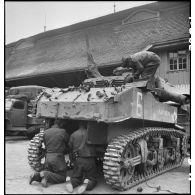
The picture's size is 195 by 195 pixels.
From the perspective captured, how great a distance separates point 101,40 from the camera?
2078 centimetres

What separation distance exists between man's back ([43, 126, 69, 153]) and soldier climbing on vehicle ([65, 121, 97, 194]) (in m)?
0.26

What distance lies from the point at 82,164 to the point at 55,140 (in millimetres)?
841

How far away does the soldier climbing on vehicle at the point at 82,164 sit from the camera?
20.2ft

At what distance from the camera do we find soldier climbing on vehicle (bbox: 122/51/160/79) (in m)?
7.73

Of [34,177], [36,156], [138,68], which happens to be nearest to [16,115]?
[36,156]

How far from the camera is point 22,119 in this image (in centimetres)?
1609

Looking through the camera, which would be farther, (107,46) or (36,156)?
(107,46)

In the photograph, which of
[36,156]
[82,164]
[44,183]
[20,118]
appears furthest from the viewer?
[20,118]

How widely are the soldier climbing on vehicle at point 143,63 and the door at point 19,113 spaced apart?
9588 millimetres

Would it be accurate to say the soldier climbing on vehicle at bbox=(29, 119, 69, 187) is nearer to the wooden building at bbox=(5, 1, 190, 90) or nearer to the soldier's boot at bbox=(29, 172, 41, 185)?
the soldier's boot at bbox=(29, 172, 41, 185)

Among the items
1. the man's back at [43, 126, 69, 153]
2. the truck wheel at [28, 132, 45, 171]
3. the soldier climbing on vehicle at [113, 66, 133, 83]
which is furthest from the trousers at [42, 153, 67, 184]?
the soldier climbing on vehicle at [113, 66, 133, 83]

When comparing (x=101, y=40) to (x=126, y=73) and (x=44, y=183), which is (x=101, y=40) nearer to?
(x=126, y=73)
